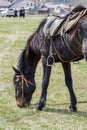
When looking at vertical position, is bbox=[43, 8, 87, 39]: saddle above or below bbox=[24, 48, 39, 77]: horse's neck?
above

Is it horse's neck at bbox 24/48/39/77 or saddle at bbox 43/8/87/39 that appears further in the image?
horse's neck at bbox 24/48/39/77

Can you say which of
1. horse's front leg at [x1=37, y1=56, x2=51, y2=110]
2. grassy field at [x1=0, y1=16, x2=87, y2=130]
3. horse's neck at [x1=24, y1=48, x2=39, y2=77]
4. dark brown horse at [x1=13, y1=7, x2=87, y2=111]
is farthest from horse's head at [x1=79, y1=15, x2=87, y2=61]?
horse's neck at [x1=24, y1=48, x2=39, y2=77]

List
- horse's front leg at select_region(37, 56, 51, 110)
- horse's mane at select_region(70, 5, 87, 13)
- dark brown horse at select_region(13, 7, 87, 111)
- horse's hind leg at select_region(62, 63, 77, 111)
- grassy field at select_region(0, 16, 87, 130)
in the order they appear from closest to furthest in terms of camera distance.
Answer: grassy field at select_region(0, 16, 87, 130) → horse's mane at select_region(70, 5, 87, 13) → dark brown horse at select_region(13, 7, 87, 111) → horse's front leg at select_region(37, 56, 51, 110) → horse's hind leg at select_region(62, 63, 77, 111)

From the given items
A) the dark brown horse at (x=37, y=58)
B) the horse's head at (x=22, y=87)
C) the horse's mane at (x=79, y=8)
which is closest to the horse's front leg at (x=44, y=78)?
the dark brown horse at (x=37, y=58)

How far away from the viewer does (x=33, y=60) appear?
885cm

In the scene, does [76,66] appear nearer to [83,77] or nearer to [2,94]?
[83,77]

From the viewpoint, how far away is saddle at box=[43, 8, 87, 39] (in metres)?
7.68

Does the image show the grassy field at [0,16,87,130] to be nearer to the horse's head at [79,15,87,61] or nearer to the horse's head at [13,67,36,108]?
the horse's head at [13,67,36,108]

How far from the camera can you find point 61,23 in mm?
8211

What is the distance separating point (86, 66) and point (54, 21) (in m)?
6.57

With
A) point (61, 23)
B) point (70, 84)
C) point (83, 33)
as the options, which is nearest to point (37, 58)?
point (70, 84)

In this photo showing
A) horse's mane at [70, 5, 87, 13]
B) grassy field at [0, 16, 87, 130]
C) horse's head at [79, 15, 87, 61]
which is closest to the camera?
horse's head at [79, 15, 87, 61]

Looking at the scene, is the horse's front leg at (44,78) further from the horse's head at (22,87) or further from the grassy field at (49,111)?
the horse's head at (22,87)

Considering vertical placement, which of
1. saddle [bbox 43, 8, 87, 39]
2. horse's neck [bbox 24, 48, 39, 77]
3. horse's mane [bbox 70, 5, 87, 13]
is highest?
horse's mane [bbox 70, 5, 87, 13]
